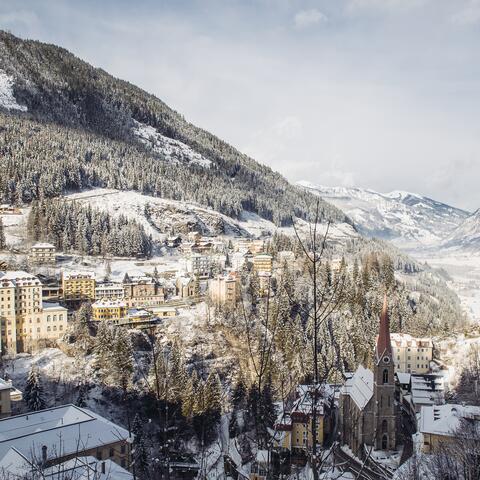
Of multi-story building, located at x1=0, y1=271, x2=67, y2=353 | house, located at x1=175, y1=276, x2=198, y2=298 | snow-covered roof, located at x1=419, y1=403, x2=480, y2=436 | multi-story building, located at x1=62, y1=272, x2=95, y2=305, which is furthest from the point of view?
house, located at x1=175, y1=276, x2=198, y2=298

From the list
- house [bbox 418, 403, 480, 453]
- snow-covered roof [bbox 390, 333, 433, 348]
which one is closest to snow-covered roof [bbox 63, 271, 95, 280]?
snow-covered roof [bbox 390, 333, 433, 348]

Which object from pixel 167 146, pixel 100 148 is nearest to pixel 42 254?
pixel 100 148

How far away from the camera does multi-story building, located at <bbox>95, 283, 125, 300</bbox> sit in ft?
144

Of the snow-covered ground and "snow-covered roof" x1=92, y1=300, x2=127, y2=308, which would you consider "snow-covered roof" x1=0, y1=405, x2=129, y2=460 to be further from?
the snow-covered ground

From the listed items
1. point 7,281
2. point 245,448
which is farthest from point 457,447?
point 7,281

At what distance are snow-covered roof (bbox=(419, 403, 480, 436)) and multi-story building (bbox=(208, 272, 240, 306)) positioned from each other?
24.1 m

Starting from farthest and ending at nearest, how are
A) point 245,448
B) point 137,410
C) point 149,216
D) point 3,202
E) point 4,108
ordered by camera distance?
point 4,108 < point 149,216 < point 3,202 < point 137,410 < point 245,448

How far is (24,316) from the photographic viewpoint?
36.9 meters

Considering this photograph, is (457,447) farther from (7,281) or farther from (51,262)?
(51,262)

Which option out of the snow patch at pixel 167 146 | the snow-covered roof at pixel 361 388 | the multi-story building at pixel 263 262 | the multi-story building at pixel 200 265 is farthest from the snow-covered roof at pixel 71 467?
the snow patch at pixel 167 146

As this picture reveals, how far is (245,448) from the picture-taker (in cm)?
2541

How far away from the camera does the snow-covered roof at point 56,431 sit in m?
18.5

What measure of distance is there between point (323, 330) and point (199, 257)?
67.7 ft

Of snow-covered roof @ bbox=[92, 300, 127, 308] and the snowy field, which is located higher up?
snow-covered roof @ bbox=[92, 300, 127, 308]
